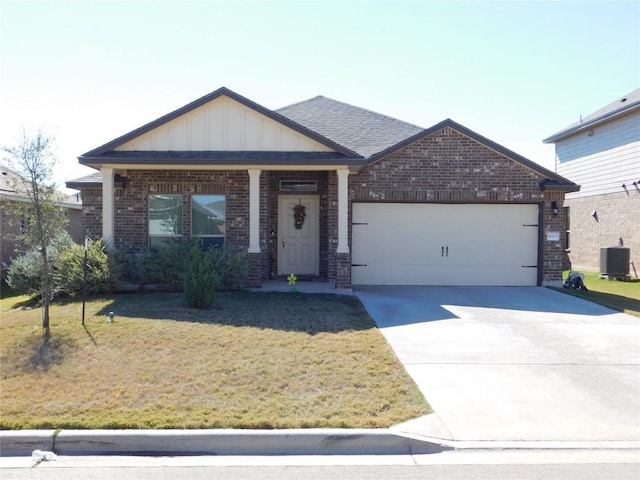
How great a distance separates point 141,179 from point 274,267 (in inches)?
152

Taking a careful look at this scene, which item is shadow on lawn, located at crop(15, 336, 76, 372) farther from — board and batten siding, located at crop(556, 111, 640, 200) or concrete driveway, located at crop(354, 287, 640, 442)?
board and batten siding, located at crop(556, 111, 640, 200)

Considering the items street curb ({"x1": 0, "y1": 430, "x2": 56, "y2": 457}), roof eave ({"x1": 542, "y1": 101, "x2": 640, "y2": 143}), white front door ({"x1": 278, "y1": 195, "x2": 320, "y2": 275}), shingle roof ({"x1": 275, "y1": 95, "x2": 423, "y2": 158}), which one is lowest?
street curb ({"x1": 0, "y1": 430, "x2": 56, "y2": 457})

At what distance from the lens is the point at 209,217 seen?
12305 millimetres

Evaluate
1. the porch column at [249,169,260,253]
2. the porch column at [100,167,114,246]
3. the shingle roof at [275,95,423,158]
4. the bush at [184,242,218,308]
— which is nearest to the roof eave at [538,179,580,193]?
the shingle roof at [275,95,423,158]

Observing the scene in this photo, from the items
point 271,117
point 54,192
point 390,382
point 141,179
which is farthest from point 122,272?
point 390,382

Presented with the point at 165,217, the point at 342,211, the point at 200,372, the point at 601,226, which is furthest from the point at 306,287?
the point at 601,226

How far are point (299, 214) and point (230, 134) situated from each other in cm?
282

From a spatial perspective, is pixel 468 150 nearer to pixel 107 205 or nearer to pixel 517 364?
pixel 517 364

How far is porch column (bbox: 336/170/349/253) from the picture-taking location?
11.5 metres

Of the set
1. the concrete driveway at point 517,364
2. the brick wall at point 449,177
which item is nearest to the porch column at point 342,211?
the brick wall at point 449,177

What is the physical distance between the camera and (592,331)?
27.5 feet

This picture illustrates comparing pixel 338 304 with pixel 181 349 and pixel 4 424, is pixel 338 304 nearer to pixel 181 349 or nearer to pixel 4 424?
pixel 181 349

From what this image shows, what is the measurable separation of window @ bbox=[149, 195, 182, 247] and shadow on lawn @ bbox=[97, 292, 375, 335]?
2.13 meters

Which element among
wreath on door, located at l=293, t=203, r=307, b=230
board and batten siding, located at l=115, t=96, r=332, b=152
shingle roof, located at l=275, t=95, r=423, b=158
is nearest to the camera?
board and batten siding, located at l=115, t=96, r=332, b=152
